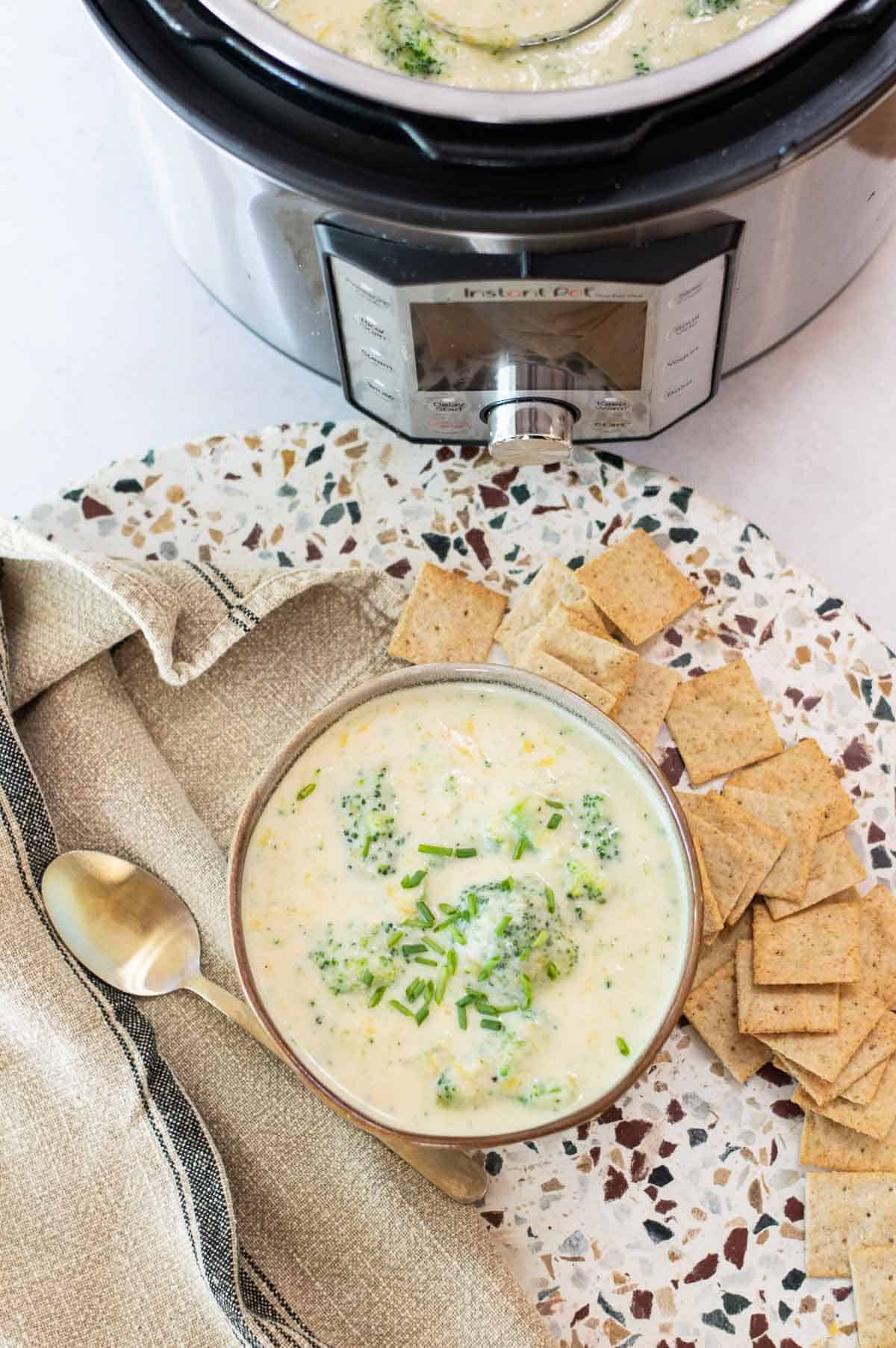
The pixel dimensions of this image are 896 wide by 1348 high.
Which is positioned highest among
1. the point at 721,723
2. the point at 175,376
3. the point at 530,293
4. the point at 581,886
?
the point at 530,293

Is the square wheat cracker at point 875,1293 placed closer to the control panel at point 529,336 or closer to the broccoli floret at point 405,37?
the control panel at point 529,336

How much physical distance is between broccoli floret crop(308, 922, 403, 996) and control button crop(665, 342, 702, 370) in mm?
782

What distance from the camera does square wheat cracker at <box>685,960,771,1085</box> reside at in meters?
1.96

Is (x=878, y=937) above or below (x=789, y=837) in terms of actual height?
below

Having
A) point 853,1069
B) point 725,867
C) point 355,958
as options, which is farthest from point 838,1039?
point 355,958

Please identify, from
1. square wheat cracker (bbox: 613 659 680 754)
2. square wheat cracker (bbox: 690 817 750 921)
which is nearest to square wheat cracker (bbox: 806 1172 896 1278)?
square wheat cracker (bbox: 690 817 750 921)

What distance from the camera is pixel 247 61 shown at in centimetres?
155

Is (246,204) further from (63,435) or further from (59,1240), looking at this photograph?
(59,1240)

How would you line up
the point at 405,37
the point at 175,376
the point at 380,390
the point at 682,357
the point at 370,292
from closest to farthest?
the point at 405,37
the point at 370,292
the point at 682,357
the point at 380,390
the point at 175,376

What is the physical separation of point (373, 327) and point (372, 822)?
61 centimetres

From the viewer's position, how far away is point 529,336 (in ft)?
5.91

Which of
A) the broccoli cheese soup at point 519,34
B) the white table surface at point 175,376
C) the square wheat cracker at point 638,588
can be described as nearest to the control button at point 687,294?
the broccoli cheese soup at point 519,34

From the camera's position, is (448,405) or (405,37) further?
(448,405)

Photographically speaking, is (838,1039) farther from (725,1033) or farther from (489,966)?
(489,966)
